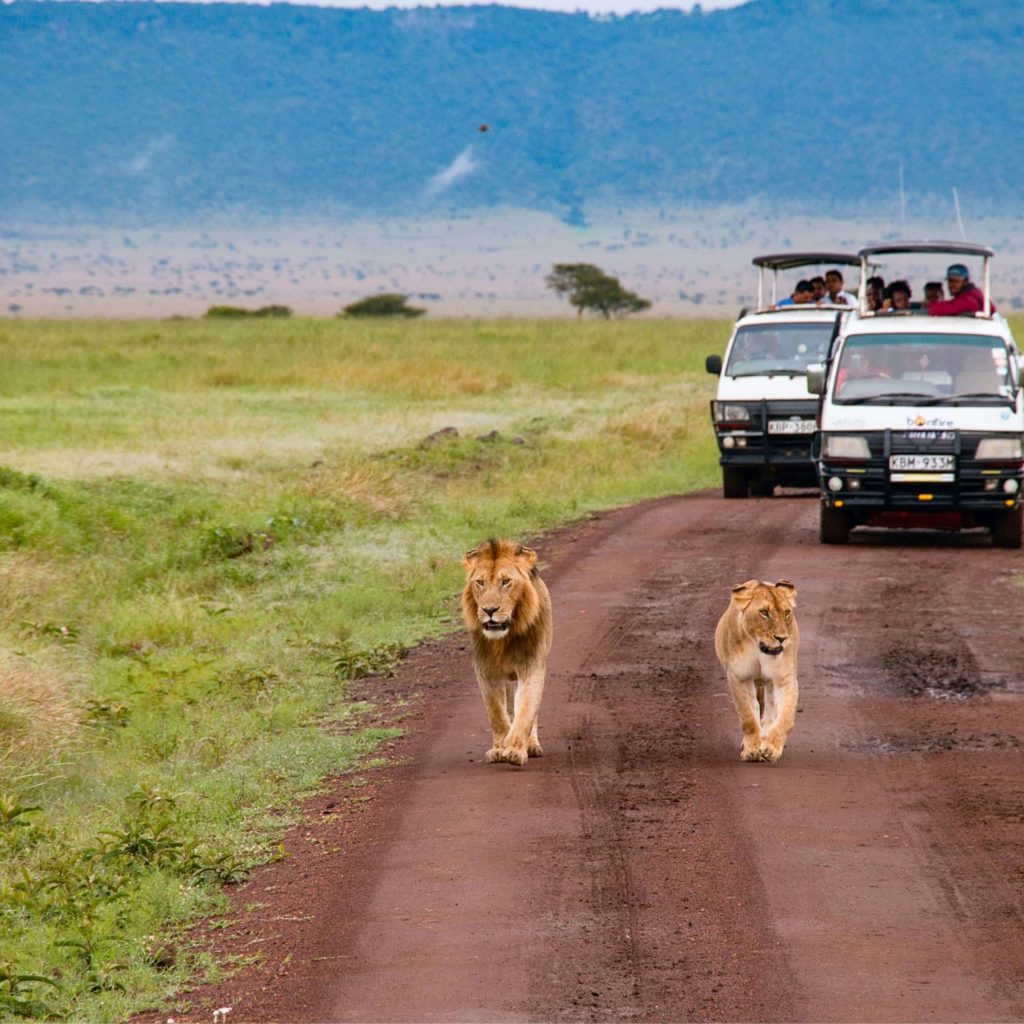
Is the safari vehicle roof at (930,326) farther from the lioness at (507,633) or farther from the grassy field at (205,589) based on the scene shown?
the lioness at (507,633)

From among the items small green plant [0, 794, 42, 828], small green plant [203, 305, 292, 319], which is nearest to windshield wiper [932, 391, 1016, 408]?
→ small green plant [0, 794, 42, 828]

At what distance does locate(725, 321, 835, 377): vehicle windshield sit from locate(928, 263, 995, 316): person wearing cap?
326 centimetres

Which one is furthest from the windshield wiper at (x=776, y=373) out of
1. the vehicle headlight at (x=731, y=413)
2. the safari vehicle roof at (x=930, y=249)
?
the safari vehicle roof at (x=930, y=249)

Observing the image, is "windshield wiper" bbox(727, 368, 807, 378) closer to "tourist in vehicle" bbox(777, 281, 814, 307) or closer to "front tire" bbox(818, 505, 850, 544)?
"tourist in vehicle" bbox(777, 281, 814, 307)

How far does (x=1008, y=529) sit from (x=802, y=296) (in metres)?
7.33

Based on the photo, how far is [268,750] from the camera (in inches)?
361

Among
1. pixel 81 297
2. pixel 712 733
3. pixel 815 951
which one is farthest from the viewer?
pixel 81 297

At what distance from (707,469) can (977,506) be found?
8.69 metres

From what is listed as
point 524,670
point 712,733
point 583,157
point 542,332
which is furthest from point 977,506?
point 583,157

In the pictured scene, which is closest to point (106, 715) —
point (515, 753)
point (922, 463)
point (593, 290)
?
point (515, 753)

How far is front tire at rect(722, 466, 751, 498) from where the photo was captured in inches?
802

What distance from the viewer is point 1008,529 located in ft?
52.1

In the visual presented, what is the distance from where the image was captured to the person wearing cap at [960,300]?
17.1m

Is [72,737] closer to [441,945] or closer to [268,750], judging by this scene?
[268,750]
